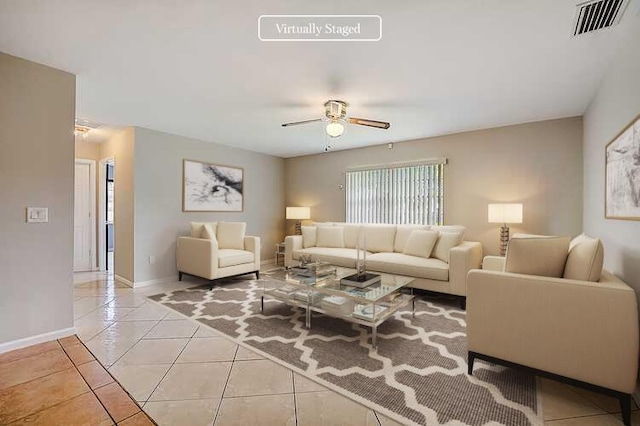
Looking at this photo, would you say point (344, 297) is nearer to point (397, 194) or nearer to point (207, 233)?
point (207, 233)

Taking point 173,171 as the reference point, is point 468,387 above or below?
below

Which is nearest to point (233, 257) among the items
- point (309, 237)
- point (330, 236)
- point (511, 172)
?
point (309, 237)

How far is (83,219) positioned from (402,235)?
572 cm

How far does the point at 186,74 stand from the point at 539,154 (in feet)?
14.0

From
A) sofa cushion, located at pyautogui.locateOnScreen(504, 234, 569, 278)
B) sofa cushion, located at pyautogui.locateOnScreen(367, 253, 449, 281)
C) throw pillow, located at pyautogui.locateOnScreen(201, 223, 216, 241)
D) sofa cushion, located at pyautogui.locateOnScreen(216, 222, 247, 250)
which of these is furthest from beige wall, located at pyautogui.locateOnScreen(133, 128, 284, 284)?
sofa cushion, located at pyautogui.locateOnScreen(504, 234, 569, 278)

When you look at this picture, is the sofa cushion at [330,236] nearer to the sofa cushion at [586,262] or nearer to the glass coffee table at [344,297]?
the glass coffee table at [344,297]

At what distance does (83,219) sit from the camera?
5.15m

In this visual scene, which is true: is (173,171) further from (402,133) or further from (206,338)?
(402,133)

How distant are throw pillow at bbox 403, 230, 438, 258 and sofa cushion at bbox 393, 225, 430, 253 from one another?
217mm

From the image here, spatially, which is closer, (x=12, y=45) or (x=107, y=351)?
(x=12, y=45)

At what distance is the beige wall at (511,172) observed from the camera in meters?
3.51

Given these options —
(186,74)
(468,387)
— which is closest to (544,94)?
(468,387)

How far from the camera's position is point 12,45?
6.81 feet

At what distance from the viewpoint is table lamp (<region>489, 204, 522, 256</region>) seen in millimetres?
3500
